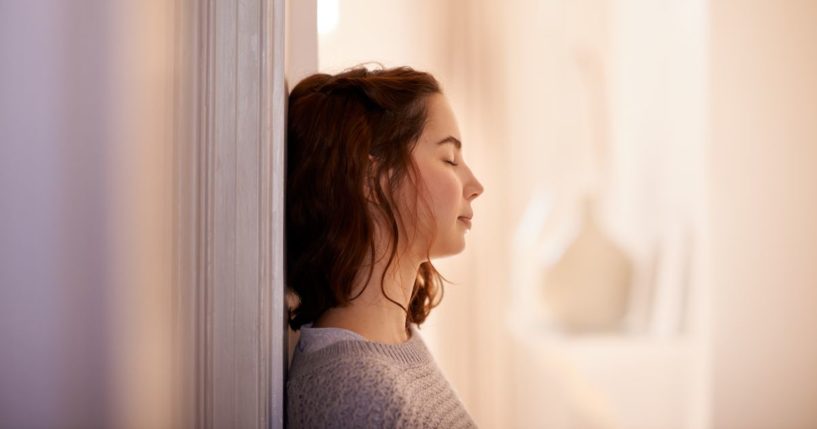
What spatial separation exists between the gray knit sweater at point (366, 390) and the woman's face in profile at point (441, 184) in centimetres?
15

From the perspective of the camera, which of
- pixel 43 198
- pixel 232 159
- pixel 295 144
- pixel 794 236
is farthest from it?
pixel 794 236

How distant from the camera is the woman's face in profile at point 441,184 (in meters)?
1.00

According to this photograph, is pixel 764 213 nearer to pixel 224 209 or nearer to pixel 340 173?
pixel 340 173

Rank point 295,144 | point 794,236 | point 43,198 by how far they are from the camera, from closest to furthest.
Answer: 1. point 43,198
2. point 295,144
3. point 794,236

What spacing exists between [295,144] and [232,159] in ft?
0.73

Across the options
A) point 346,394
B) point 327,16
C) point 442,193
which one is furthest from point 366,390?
point 327,16

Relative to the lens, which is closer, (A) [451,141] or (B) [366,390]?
(B) [366,390]

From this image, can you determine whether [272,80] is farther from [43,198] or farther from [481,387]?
[481,387]


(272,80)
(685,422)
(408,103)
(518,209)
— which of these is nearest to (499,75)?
(518,209)

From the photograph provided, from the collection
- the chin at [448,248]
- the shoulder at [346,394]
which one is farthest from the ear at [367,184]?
the shoulder at [346,394]

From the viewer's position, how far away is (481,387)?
2.25m

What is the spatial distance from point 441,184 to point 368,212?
10cm

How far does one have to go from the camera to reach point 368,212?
0.98m

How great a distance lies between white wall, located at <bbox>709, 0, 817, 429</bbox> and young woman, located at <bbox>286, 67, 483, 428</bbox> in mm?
1481
